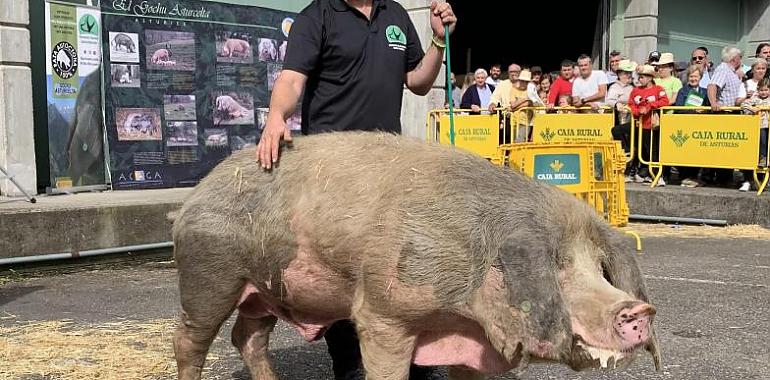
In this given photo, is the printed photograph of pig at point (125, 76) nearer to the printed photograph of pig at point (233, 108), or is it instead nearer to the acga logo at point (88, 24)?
the acga logo at point (88, 24)

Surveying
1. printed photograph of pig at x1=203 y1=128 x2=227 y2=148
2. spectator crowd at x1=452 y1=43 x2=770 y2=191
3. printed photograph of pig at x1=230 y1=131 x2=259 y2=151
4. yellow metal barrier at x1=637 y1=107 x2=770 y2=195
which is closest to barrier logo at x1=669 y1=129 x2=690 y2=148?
yellow metal barrier at x1=637 y1=107 x2=770 y2=195

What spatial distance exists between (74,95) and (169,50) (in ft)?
4.86

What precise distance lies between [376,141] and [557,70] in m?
19.7

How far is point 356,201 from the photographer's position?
3.23 meters

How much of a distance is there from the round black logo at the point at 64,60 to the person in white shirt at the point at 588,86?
7264mm

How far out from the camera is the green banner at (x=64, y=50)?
10042 mm

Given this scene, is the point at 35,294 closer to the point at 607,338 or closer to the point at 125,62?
the point at 125,62

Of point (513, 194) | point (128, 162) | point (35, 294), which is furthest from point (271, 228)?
point (128, 162)

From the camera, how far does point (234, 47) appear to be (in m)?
12.0

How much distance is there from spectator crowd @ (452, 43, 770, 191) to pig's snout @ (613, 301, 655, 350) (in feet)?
29.4

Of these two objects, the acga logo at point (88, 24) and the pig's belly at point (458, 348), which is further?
the acga logo at point (88, 24)

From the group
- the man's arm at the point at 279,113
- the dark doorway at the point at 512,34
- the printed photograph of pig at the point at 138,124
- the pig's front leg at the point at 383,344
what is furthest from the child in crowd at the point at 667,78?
the pig's front leg at the point at 383,344

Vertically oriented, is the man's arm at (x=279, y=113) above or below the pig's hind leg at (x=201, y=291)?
above

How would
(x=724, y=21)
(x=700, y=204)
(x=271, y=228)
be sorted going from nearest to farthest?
(x=271, y=228), (x=700, y=204), (x=724, y=21)
